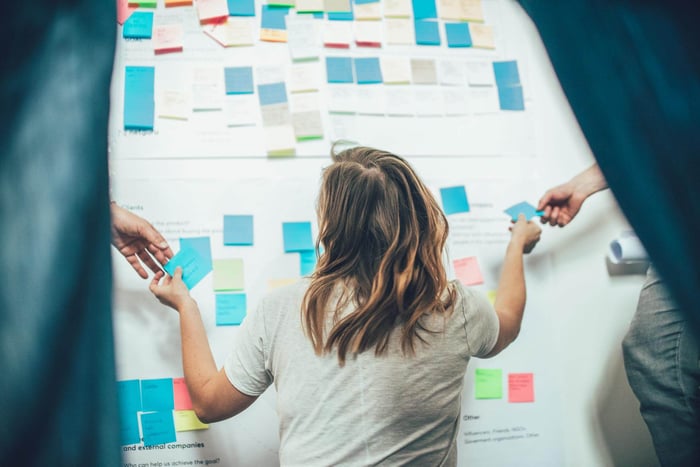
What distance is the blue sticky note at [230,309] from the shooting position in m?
1.23

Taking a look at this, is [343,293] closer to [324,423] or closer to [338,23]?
[324,423]

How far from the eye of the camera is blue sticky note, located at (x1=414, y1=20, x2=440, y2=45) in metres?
1.44

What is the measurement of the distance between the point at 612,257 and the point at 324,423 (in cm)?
103

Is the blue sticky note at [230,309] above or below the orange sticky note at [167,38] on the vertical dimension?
below

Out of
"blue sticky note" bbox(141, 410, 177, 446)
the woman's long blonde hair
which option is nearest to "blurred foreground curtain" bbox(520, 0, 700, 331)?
the woman's long blonde hair

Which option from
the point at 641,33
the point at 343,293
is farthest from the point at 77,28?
the point at 641,33

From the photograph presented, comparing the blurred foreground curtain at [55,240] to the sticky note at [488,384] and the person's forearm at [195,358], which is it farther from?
the sticky note at [488,384]

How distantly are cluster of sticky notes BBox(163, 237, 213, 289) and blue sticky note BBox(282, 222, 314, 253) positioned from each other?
0.19 m

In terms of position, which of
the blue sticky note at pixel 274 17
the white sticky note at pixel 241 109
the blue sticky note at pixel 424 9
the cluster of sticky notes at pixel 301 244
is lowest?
the cluster of sticky notes at pixel 301 244

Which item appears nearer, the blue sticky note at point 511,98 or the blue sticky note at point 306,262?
the blue sticky note at point 306,262

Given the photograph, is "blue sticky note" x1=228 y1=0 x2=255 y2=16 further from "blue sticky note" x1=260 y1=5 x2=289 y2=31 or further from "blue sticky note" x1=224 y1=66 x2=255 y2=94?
"blue sticky note" x1=224 y1=66 x2=255 y2=94

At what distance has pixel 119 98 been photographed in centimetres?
127

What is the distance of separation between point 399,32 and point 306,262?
71 centimetres

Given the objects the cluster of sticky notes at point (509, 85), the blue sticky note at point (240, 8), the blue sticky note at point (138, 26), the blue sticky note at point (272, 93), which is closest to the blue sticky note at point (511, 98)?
the cluster of sticky notes at point (509, 85)
